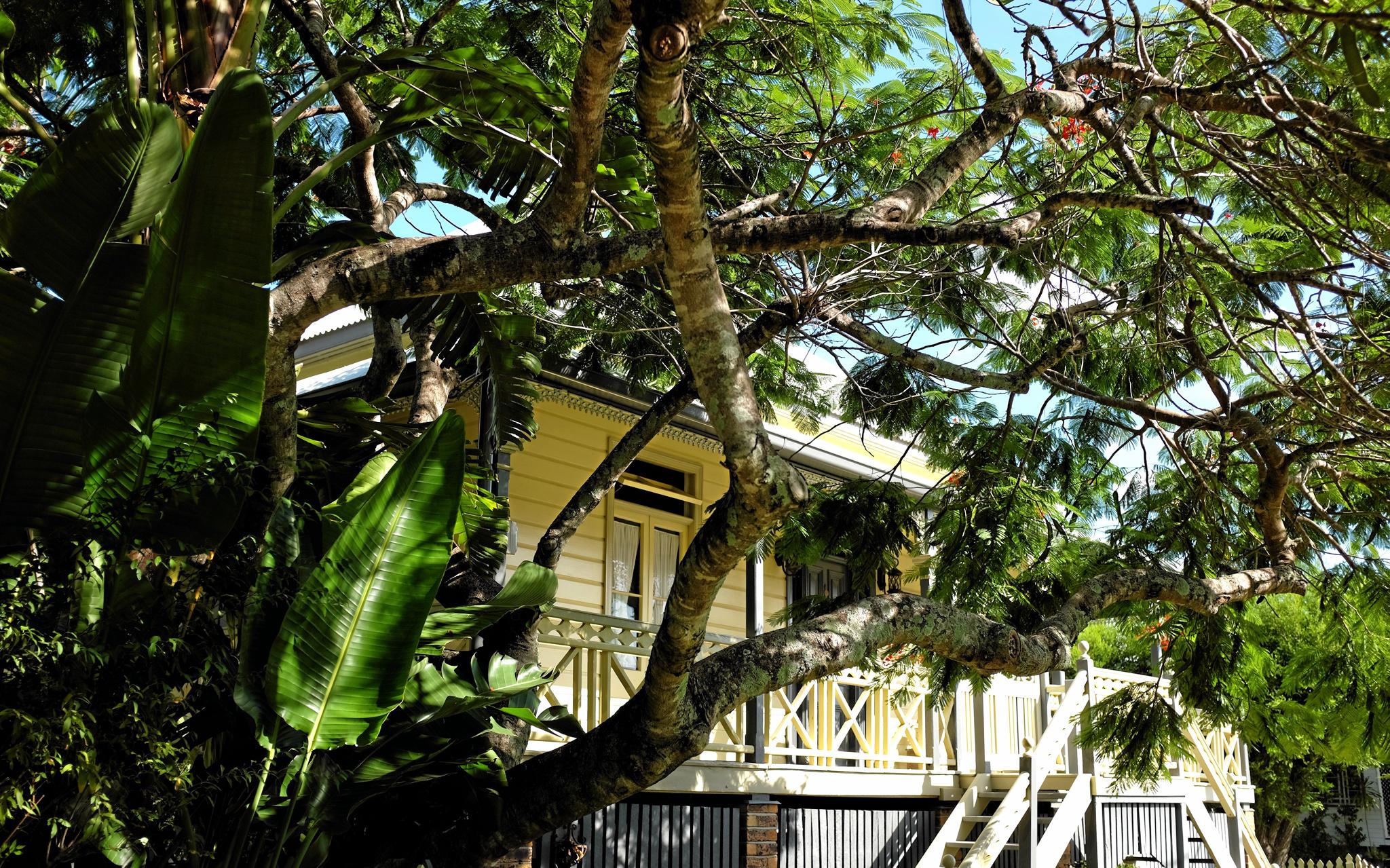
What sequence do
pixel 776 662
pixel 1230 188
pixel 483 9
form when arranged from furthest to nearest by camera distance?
1. pixel 483 9
2. pixel 1230 188
3. pixel 776 662

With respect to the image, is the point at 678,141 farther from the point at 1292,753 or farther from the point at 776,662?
the point at 1292,753

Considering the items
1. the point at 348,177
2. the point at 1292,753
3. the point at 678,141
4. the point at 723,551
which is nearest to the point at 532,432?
the point at 348,177

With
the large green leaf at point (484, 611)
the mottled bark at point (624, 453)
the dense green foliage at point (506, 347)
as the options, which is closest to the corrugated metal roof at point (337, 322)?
the dense green foliage at point (506, 347)

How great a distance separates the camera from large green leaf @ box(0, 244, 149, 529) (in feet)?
13.1

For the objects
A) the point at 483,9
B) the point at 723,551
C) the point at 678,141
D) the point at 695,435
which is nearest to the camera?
the point at 678,141

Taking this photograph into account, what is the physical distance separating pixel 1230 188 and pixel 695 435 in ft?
19.7

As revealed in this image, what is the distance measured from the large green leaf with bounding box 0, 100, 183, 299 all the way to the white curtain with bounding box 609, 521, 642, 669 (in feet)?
29.0

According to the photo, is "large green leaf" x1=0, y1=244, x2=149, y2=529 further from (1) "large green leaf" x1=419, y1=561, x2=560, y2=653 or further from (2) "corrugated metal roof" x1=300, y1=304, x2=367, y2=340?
(2) "corrugated metal roof" x1=300, y1=304, x2=367, y2=340

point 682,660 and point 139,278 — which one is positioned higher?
point 139,278

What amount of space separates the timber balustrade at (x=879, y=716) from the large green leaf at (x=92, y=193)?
5337 millimetres

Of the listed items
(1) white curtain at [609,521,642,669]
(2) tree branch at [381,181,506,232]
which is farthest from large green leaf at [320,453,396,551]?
(1) white curtain at [609,521,642,669]

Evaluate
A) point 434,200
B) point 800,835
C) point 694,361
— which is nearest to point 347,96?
point 434,200

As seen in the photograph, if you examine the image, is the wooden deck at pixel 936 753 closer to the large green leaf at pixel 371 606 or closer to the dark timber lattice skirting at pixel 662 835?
the dark timber lattice skirting at pixel 662 835

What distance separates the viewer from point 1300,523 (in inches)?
304
